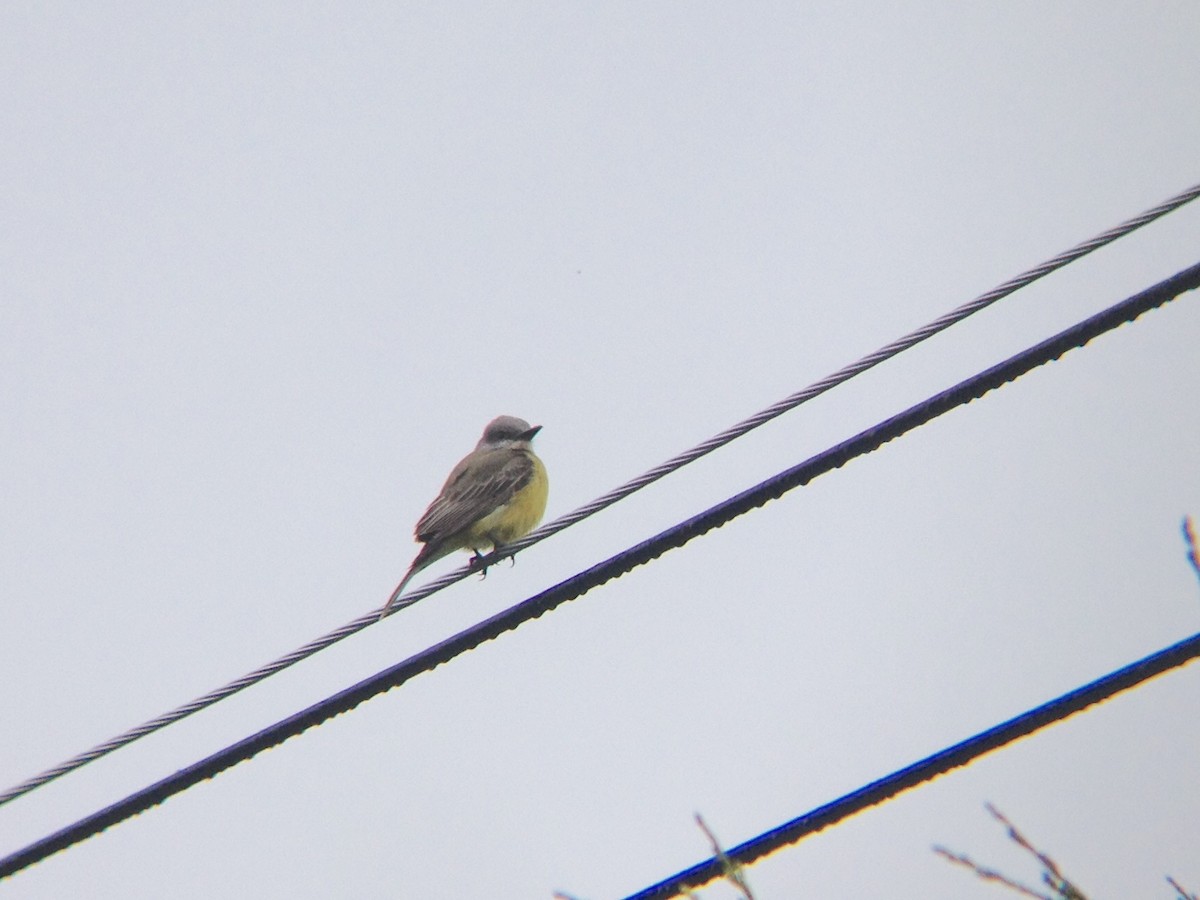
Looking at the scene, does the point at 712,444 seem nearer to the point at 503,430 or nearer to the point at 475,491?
the point at 475,491

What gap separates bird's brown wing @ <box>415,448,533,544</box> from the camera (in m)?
7.88

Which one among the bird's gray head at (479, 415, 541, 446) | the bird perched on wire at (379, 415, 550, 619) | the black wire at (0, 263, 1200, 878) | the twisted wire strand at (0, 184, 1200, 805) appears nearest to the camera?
the black wire at (0, 263, 1200, 878)

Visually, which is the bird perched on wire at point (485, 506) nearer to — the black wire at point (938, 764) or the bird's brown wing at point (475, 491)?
the bird's brown wing at point (475, 491)

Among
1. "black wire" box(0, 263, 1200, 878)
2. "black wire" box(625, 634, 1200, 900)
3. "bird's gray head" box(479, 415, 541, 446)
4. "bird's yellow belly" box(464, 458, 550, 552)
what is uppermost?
"bird's gray head" box(479, 415, 541, 446)

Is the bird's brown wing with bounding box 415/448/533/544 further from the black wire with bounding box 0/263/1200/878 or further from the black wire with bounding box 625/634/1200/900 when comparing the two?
the black wire with bounding box 625/634/1200/900

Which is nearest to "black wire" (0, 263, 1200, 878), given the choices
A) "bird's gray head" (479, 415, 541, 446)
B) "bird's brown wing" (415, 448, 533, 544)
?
"bird's brown wing" (415, 448, 533, 544)

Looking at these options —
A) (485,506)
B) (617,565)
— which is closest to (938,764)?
(617,565)

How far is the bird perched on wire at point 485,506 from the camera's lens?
7859 mm

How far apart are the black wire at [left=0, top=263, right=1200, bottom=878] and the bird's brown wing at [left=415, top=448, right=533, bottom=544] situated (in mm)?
3754

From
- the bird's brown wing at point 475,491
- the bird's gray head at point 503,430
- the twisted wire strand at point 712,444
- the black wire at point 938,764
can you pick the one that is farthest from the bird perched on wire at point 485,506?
the black wire at point 938,764

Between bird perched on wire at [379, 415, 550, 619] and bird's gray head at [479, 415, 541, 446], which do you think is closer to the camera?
bird perched on wire at [379, 415, 550, 619]

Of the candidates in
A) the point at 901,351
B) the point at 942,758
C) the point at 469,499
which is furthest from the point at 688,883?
the point at 469,499

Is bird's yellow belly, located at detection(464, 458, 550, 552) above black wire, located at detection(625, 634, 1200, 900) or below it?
above

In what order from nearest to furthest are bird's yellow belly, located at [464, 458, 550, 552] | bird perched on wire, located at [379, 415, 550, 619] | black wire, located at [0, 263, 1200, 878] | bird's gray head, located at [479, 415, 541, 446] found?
black wire, located at [0, 263, 1200, 878]
bird perched on wire, located at [379, 415, 550, 619]
bird's yellow belly, located at [464, 458, 550, 552]
bird's gray head, located at [479, 415, 541, 446]
